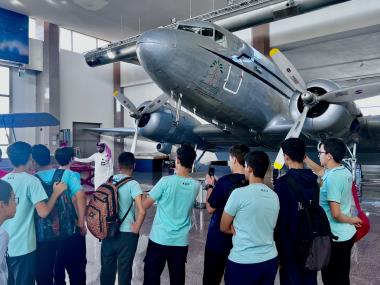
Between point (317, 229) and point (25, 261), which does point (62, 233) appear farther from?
point (317, 229)

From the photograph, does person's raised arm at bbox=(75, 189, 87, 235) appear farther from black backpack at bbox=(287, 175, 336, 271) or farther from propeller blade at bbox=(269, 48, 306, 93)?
propeller blade at bbox=(269, 48, 306, 93)

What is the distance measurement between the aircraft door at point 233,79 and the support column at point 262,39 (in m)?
7.52

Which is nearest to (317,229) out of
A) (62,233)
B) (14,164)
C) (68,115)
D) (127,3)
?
(62,233)

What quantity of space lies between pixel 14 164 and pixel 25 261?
777 mm

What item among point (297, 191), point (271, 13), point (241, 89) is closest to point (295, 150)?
point (297, 191)

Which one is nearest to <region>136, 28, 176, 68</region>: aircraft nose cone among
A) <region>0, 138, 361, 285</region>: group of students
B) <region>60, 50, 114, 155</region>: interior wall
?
<region>0, 138, 361, 285</region>: group of students

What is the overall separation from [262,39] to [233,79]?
8181 millimetres

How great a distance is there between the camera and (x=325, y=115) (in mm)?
6676

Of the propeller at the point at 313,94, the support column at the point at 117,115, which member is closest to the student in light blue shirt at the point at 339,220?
the propeller at the point at 313,94

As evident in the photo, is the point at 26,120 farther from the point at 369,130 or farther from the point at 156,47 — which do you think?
the point at 369,130

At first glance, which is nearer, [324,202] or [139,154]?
[324,202]

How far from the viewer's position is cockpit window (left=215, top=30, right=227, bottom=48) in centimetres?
657


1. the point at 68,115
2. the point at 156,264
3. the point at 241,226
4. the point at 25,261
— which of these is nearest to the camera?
the point at 241,226

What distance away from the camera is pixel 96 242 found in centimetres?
510
